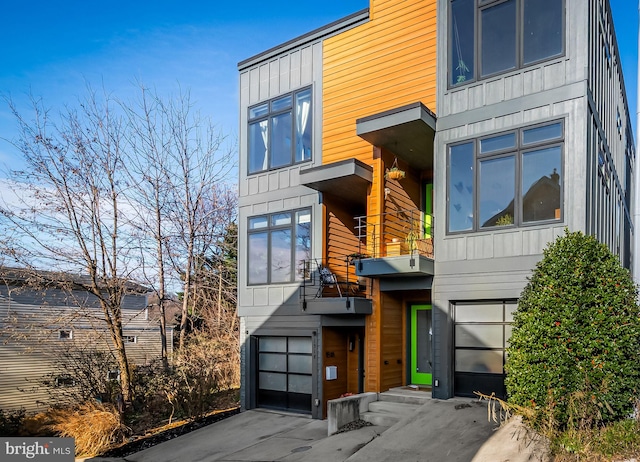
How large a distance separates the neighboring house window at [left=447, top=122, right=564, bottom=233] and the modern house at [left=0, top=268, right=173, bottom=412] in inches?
372

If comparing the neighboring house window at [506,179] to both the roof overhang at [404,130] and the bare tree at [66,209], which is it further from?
the bare tree at [66,209]

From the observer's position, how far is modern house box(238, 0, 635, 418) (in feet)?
29.6

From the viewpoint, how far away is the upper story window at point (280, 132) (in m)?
13.0

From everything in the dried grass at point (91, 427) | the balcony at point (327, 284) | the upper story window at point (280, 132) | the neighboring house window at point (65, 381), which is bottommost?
the dried grass at point (91, 427)

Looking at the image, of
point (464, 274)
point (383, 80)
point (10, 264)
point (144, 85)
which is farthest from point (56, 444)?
point (144, 85)

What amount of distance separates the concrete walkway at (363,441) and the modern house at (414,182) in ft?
2.85

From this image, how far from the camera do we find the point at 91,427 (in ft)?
36.1

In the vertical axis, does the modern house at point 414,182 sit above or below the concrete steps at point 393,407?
above

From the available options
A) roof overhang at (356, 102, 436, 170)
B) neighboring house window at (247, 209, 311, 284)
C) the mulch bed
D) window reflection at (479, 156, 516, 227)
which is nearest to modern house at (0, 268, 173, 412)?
the mulch bed

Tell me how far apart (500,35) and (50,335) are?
1391 cm

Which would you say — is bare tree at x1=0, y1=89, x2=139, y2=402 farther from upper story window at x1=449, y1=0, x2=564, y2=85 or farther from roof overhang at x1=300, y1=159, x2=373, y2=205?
upper story window at x1=449, y1=0, x2=564, y2=85

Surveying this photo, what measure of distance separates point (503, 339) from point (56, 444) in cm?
897

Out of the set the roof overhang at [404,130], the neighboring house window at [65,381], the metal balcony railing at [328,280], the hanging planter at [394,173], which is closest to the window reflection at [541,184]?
the roof overhang at [404,130]

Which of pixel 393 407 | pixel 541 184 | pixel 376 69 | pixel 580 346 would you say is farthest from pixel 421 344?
pixel 376 69
